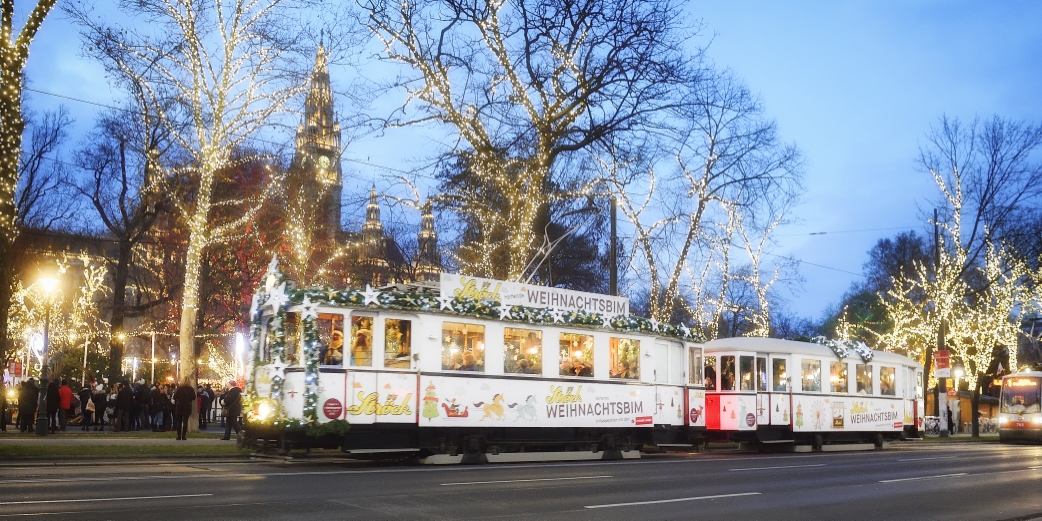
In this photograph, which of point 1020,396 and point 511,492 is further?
point 1020,396

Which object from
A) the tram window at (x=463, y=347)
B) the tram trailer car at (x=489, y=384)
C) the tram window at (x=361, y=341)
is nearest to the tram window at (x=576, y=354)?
the tram trailer car at (x=489, y=384)

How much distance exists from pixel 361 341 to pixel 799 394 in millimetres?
14512

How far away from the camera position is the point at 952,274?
143ft

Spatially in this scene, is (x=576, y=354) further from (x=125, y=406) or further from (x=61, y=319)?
(x=61, y=319)

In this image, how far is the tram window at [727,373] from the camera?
26.9m

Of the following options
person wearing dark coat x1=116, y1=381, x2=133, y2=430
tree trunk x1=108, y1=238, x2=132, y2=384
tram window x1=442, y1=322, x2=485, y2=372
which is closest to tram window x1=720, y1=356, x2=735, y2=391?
tram window x1=442, y1=322, x2=485, y2=372

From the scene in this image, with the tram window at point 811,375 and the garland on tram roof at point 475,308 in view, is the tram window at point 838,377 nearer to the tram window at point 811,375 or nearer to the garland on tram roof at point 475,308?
the tram window at point 811,375

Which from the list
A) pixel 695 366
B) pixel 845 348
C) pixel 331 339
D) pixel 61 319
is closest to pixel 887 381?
pixel 845 348

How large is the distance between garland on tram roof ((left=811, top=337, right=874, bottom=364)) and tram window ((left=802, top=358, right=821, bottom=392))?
1.05m

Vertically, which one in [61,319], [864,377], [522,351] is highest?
[61,319]

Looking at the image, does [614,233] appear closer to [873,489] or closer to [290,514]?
[873,489]

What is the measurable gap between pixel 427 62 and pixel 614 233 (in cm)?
699

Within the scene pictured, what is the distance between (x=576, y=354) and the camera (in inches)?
864

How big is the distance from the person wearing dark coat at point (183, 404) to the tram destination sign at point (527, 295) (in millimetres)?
9551
